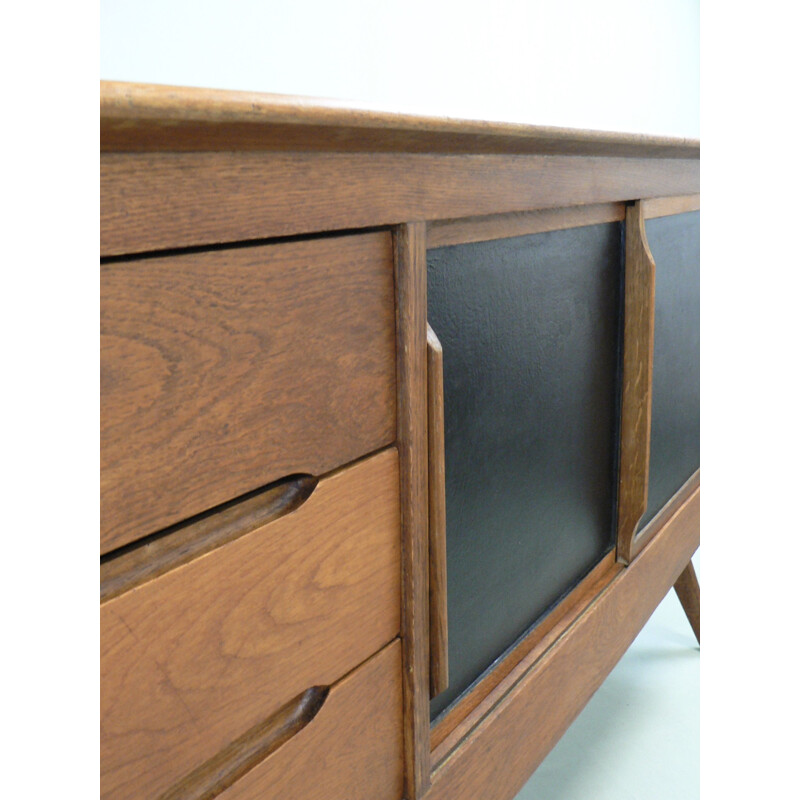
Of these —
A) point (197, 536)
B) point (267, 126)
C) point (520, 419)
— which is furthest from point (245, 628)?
point (520, 419)

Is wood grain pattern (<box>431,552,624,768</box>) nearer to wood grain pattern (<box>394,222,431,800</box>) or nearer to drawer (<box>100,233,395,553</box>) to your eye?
wood grain pattern (<box>394,222,431,800</box>)

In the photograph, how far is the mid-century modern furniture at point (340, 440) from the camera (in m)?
0.44

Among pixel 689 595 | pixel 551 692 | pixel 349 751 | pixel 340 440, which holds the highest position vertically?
pixel 340 440

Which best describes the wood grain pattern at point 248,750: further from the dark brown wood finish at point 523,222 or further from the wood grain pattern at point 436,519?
the dark brown wood finish at point 523,222

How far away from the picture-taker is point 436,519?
71 centimetres

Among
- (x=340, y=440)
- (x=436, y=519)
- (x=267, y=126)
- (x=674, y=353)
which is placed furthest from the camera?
(x=674, y=353)

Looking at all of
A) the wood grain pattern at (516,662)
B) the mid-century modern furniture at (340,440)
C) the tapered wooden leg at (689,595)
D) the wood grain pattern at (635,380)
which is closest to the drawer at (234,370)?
the mid-century modern furniture at (340,440)

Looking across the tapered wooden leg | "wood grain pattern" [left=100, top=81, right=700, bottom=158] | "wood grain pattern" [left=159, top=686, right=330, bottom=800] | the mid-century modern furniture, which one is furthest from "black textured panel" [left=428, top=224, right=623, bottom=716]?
the tapered wooden leg

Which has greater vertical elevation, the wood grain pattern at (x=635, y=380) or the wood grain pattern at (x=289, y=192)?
the wood grain pattern at (x=289, y=192)

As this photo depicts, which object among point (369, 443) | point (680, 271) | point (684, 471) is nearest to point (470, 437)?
A: point (369, 443)

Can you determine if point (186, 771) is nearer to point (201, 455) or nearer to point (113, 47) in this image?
point (201, 455)

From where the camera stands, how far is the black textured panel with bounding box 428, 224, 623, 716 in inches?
31.4

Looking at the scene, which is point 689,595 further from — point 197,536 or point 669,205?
point 197,536

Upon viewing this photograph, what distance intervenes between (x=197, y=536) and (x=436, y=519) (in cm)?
26
